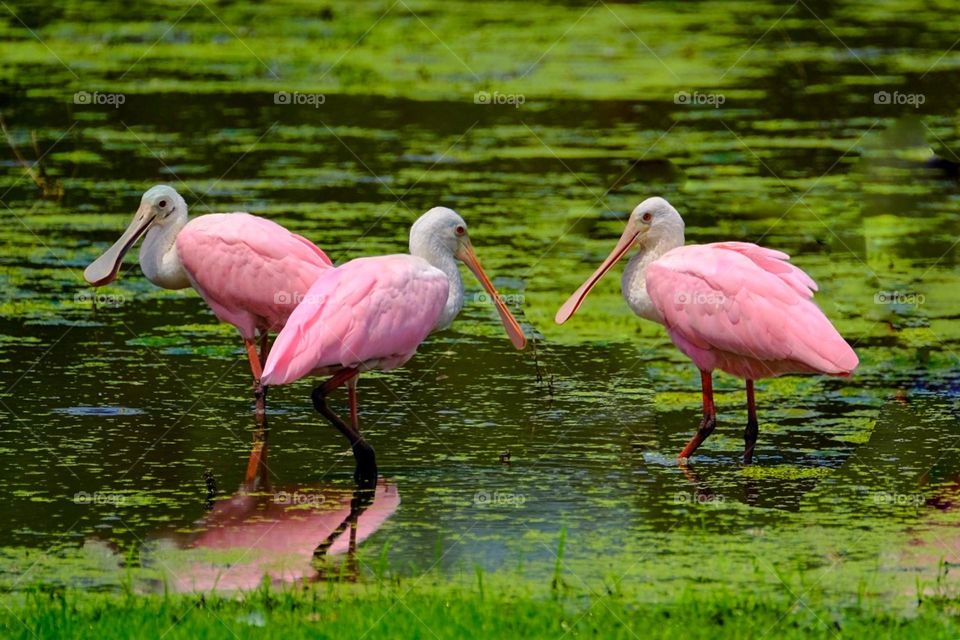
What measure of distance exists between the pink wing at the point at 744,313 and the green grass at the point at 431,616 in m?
2.13

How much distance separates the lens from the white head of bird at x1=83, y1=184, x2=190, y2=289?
32.5 ft

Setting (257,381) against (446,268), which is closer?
(446,268)

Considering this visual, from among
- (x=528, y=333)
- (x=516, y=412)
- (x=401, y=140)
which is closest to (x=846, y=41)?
(x=401, y=140)

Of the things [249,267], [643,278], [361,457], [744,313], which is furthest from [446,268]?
[744,313]

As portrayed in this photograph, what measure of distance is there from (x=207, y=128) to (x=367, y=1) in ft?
22.3

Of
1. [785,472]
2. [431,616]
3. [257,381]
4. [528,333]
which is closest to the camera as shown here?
[431,616]

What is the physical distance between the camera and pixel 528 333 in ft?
35.1

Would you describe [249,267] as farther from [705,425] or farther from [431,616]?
[431,616]

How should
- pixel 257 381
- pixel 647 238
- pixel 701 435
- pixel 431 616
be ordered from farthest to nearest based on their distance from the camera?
pixel 257 381 < pixel 647 238 < pixel 701 435 < pixel 431 616

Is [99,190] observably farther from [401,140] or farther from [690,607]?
[690,607]

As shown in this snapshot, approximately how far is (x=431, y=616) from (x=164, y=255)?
4.27m

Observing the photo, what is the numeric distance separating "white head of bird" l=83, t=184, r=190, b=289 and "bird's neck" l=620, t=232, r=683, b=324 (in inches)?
92.4

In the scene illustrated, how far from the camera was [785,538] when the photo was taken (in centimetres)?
719

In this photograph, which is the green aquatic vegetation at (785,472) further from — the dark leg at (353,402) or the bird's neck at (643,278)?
the dark leg at (353,402)
